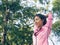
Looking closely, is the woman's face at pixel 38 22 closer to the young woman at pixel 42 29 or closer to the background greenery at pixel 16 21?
the young woman at pixel 42 29

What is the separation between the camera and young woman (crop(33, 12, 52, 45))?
4.91 meters

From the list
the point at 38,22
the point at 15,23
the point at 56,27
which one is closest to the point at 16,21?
the point at 15,23

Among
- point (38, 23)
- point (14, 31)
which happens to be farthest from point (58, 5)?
point (38, 23)

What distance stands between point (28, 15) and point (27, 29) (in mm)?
669

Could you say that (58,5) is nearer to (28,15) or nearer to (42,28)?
(28,15)

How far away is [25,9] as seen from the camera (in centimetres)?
1150

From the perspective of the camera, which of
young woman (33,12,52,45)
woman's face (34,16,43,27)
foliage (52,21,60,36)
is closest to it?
young woman (33,12,52,45)

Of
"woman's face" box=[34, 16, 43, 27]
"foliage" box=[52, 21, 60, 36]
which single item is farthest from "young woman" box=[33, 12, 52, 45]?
"foliage" box=[52, 21, 60, 36]

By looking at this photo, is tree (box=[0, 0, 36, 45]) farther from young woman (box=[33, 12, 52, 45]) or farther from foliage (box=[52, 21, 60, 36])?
young woman (box=[33, 12, 52, 45])

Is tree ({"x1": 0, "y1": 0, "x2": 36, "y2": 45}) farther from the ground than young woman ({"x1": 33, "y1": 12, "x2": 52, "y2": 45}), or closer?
closer

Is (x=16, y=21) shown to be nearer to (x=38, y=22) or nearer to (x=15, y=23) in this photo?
(x=15, y=23)

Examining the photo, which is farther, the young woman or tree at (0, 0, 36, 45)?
tree at (0, 0, 36, 45)

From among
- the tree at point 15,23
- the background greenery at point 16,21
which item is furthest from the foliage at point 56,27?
the tree at point 15,23

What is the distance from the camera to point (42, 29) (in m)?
5.03
